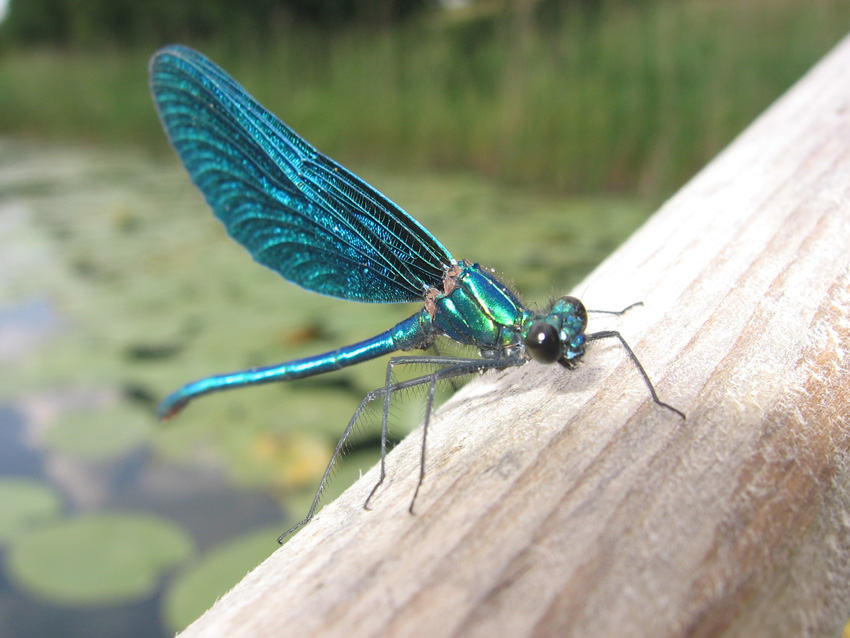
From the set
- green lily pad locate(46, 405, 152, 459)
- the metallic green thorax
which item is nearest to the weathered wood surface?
the metallic green thorax

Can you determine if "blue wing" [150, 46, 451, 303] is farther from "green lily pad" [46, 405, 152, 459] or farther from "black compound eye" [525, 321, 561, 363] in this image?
"green lily pad" [46, 405, 152, 459]

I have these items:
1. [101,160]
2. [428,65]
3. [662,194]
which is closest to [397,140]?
[428,65]

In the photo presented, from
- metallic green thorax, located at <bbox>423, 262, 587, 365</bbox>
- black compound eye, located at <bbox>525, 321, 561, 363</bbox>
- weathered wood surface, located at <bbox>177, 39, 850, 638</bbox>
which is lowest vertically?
metallic green thorax, located at <bbox>423, 262, 587, 365</bbox>

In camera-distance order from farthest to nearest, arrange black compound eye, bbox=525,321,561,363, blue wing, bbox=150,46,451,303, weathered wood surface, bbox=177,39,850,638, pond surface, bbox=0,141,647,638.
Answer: pond surface, bbox=0,141,647,638
blue wing, bbox=150,46,451,303
black compound eye, bbox=525,321,561,363
weathered wood surface, bbox=177,39,850,638

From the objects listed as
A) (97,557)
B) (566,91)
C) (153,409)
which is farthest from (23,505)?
(566,91)

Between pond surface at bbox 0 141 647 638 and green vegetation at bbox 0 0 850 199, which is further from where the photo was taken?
green vegetation at bbox 0 0 850 199

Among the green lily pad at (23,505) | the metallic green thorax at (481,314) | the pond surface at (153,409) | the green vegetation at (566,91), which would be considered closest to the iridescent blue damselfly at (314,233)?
the metallic green thorax at (481,314)
